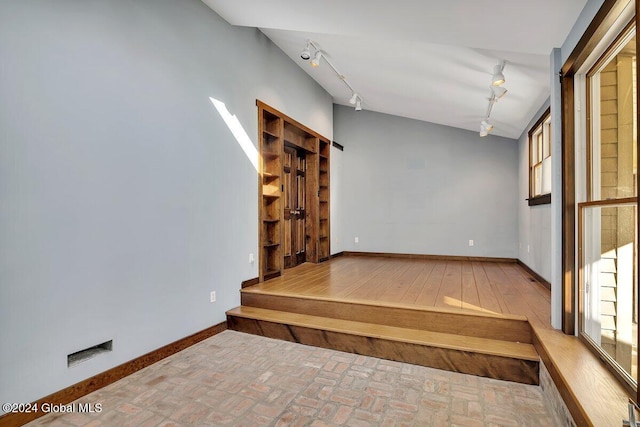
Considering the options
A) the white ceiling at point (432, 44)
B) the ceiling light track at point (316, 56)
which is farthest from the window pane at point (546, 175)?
the ceiling light track at point (316, 56)

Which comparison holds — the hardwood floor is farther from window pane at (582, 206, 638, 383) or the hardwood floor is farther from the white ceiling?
the white ceiling

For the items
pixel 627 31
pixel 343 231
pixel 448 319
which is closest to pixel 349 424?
pixel 448 319

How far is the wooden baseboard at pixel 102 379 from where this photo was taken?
1856mm

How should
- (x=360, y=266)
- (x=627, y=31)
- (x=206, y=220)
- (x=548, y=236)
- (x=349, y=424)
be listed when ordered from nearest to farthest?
(x=627, y=31)
(x=349, y=424)
(x=206, y=220)
(x=548, y=236)
(x=360, y=266)

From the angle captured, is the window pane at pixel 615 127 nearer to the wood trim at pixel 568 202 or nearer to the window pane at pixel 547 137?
the wood trim at pixel 568 202

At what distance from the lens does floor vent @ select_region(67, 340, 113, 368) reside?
2141 mm

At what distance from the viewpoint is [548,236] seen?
3586 millimetres

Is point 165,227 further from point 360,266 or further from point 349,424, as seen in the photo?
point 360,266

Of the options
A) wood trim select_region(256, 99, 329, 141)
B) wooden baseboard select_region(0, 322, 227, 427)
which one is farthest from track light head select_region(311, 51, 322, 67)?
wooden baseboard select_region(0, 322, 227, 427)

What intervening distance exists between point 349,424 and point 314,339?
44.6 inches

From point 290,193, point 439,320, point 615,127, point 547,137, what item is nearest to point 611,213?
point 615,127

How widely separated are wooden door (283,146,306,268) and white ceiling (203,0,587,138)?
1.35 m

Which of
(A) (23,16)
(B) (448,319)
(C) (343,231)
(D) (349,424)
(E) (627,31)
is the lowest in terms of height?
(D) (349,424)

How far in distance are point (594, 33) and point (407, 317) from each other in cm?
230
